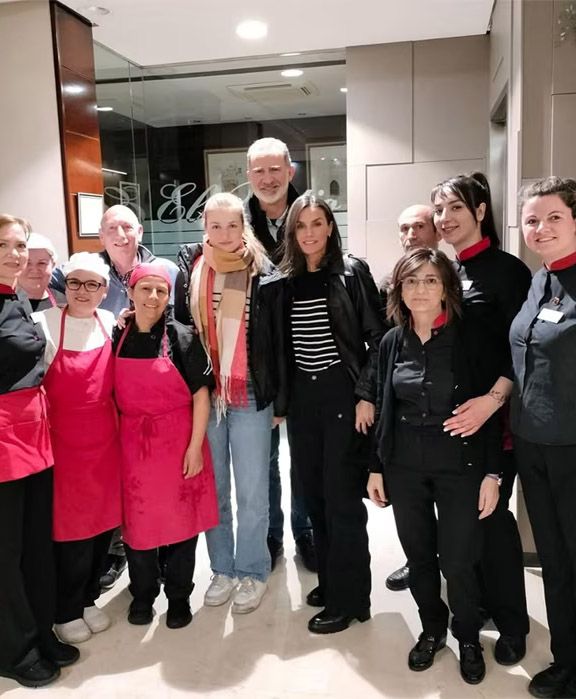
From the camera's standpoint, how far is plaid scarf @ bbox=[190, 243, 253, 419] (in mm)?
2314

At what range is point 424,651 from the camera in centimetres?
210

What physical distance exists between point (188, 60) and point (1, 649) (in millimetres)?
3965

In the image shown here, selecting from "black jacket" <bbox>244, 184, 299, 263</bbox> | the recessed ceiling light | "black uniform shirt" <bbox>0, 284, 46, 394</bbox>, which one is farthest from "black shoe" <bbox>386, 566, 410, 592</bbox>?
the recessed ceiling light

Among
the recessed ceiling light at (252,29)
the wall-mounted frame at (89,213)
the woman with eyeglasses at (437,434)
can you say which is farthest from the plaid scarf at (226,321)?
the recessed ceiling light at (252,29)

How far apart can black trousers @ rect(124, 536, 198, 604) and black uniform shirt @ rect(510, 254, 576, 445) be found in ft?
4.22

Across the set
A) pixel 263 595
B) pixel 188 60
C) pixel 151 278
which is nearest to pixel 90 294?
pixel 151 278

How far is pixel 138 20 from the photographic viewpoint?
3.72 meters

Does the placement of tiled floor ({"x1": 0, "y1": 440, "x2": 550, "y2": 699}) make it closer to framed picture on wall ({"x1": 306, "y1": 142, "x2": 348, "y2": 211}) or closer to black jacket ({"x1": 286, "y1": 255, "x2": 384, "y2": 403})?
black jacket ({"x1": 286, "y1": 255, "x2": 384, "y2": 403})

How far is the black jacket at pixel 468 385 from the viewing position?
75.6 inches

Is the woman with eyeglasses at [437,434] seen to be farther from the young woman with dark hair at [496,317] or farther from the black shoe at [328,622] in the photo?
the black shoe at [328,622]

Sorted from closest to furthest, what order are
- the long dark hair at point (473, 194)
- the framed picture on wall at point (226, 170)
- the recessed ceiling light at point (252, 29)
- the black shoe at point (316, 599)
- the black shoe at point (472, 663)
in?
the black shoe at point (472, 663) < the long dark hair at point (473, 194) < the black shoe at point (316, 599) < the recessed ceiling light at point (252, 29) < the framed picture on wall at point (226, 170)

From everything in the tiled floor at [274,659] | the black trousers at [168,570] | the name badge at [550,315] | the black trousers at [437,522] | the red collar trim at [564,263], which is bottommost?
the tiled floor at [274,659]

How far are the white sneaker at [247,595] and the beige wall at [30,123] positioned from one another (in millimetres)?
2186

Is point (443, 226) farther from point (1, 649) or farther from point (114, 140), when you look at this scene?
point (114, 140)
